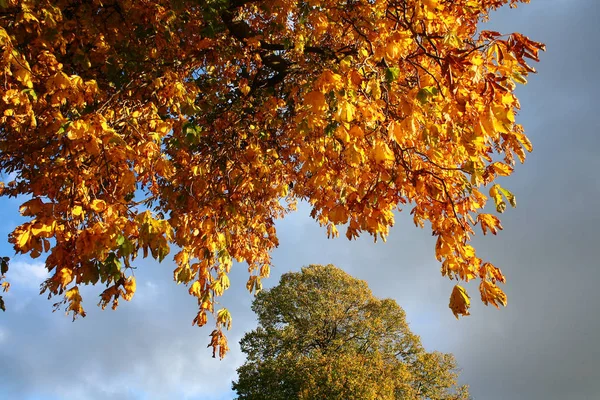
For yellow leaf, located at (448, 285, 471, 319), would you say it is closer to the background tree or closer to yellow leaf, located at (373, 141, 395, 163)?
yellow leaf, located at (373, 141, 395, 163)

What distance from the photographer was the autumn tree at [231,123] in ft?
11.8

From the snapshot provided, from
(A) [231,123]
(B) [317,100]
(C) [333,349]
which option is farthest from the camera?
(C) [333,349]

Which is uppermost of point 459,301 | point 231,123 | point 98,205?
point 231,123

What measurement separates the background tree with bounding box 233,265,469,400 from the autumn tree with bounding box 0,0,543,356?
10059mm

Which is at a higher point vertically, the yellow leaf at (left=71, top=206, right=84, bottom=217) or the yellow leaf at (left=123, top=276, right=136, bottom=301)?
the yellow leaf at (left=71, top=206, right=84, bottom=217)

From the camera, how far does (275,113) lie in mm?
7039

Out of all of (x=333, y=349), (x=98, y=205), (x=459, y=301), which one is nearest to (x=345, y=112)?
(x=459, y=301)

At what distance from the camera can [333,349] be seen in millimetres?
17875

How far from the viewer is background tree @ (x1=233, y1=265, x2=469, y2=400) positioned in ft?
51.6

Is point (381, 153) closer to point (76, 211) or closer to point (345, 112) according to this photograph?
point (345, 112)

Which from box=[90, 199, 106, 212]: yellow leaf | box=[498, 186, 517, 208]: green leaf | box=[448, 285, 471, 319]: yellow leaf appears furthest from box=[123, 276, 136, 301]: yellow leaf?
box=[498, 186, 517, 208]: green leaf

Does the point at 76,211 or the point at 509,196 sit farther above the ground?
the point at 76,211

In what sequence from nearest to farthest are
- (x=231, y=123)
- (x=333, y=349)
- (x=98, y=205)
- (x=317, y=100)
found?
1. (x=317, y=100)
2. (x=98, y=205)
3. (x=231, y=123)
4. (x=333, y=349)

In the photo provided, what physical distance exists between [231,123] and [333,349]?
13.5 m
